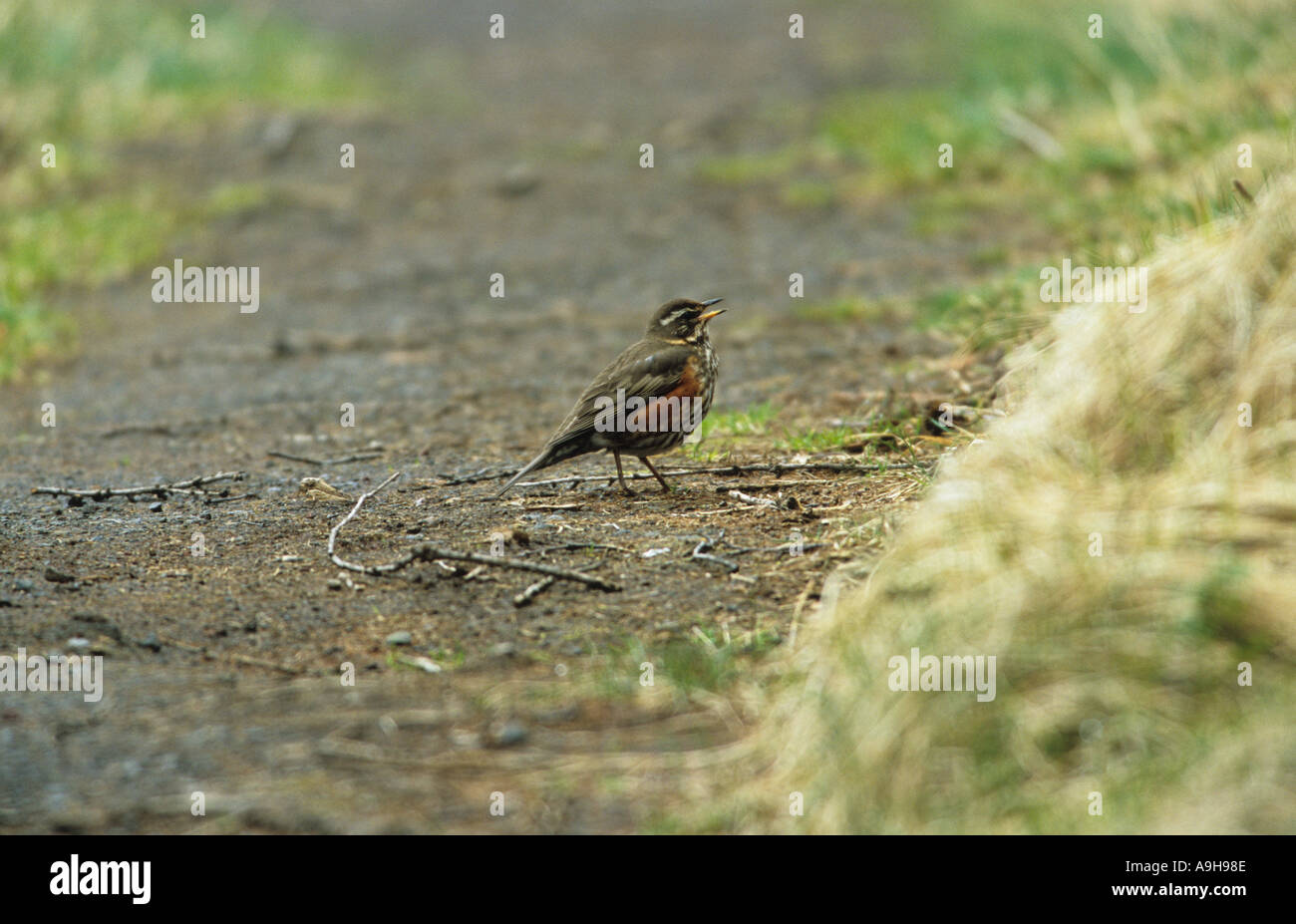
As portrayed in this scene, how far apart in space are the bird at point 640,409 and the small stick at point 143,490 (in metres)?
1.51

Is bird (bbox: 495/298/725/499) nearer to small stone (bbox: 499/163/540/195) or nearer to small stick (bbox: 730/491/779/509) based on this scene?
small stick (bbox: 730/491/779/509)

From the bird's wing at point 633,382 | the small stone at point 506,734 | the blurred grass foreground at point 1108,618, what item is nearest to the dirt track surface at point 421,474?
the small stone at point 506,734

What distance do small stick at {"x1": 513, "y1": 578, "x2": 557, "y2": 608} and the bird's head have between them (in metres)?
2.15

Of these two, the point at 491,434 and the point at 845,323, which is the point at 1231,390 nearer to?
the point at 491,434

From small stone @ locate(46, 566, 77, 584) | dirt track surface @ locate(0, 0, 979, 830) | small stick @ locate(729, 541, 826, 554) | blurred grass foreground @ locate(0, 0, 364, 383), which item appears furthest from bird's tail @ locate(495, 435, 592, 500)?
blurred grass foreground @ locate(0, 0, 364, 383)

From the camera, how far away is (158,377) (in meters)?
9.87

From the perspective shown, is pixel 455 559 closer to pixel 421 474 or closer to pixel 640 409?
pixel 640 409

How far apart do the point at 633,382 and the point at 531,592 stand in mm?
1781

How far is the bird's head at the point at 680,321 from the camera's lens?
700 centimetres

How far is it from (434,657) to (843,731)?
1561mm

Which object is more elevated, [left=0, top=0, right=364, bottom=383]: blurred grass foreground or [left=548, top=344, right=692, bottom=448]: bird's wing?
[left=0, top=0, right=364, bottom=383]: blurred grass foreground

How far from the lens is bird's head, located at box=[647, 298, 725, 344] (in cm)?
700

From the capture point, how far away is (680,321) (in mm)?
7016
